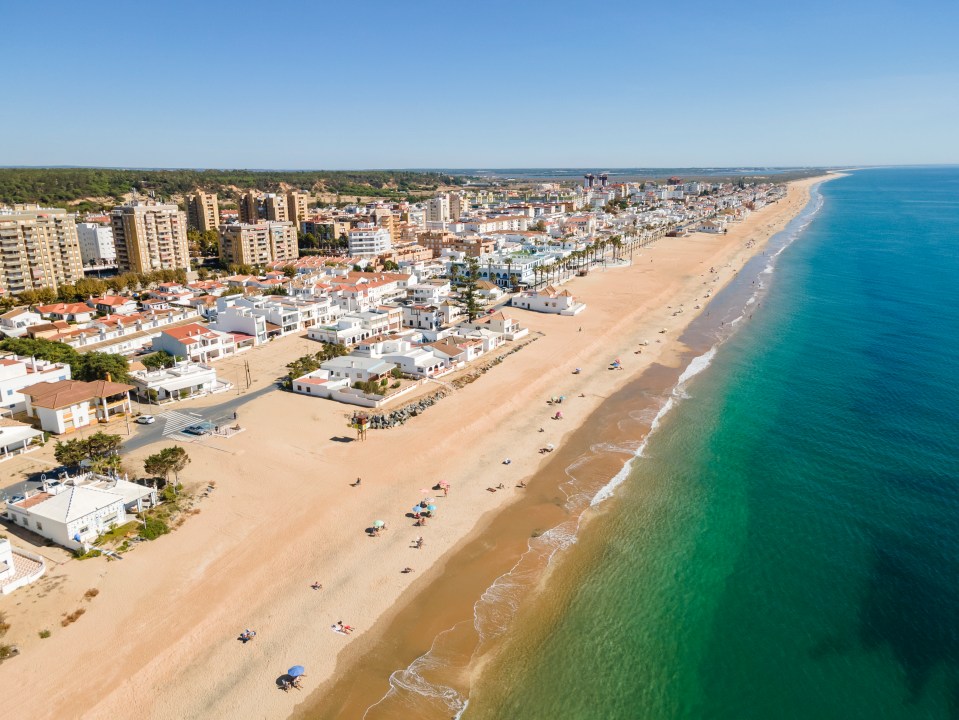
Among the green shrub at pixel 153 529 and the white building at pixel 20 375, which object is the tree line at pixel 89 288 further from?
the green shrub at pixel 153 529

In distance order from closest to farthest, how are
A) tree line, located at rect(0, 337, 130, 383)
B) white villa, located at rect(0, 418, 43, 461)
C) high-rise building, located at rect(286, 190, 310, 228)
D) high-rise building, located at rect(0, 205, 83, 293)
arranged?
white villa, located at rect(0, 418, 43, 461)
tree line, located at rect(0, 337, 130, 383)
high-rise building, located at rect(0, 205, 83, 293)
high-rise building, located at rect(286, 190, 310, 228)

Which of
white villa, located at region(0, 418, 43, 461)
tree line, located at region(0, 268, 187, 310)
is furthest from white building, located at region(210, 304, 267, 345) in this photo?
tree line, located at region(0, 268, 187, 310)

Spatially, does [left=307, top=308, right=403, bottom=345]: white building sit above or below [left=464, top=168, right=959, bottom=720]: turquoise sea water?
above

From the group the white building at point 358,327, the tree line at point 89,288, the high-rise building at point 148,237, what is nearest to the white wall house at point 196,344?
the white building at point 358,327

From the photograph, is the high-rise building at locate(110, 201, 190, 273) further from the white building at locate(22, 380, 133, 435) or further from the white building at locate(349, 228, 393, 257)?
the white building at locate(22, 380, 133, 435)

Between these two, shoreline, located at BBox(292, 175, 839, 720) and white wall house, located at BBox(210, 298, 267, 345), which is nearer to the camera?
shoreline, located at BBox(292, 175, 839, 720)

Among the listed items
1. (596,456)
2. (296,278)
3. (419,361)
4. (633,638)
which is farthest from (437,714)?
(296,278)

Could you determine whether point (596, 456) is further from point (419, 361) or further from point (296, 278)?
point (296, 278)
